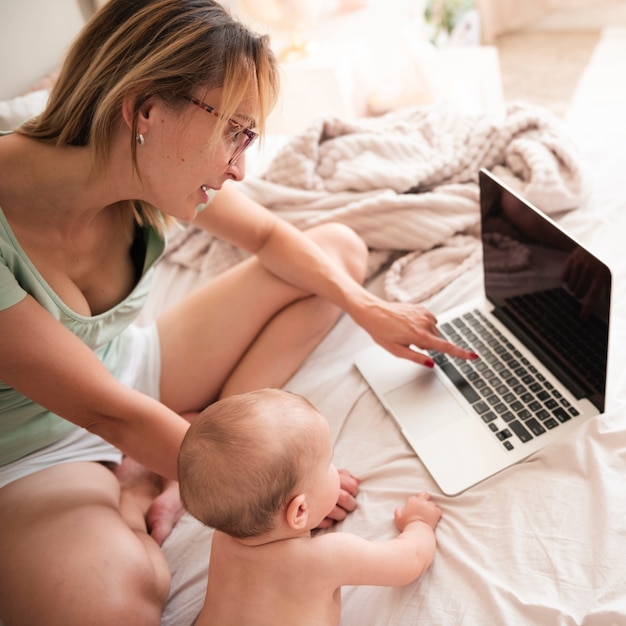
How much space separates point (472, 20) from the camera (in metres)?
3.05

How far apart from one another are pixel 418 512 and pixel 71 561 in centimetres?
52

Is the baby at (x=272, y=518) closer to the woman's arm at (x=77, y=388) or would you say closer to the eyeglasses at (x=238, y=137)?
the woman's arm at (x=77, y=388)

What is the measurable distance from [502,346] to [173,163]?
690mm

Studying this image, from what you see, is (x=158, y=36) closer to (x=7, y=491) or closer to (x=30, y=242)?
(x=30, y=242)

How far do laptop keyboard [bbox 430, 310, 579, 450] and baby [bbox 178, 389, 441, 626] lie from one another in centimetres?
27

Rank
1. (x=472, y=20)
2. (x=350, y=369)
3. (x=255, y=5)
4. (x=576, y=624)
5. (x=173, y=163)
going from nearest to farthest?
1. (x=576, y=624)
2. (x=173, y=163)
3. (x=350, y=369)
4. (x=255, y=5)
5. (x=472, y=20)

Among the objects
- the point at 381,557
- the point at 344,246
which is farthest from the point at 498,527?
the point at 344,246

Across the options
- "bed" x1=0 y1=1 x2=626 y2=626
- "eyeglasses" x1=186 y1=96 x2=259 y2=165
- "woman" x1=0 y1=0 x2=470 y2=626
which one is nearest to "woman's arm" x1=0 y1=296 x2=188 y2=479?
"woman" x1=0 y1=0 x2=470 y2=626

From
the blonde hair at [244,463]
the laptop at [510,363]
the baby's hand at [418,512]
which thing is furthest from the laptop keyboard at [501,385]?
the blonde hair at [244,463]

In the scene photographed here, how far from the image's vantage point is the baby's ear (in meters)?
0.88

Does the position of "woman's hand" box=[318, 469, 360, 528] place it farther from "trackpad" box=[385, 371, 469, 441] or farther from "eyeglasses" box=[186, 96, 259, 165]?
"eyeglasses" box=[186, 96, 259, 165]

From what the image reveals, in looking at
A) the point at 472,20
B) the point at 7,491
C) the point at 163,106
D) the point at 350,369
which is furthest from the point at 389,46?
the point at 7,491

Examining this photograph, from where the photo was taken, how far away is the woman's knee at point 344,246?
4.67 feet

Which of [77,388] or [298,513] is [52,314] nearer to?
[77,388]
